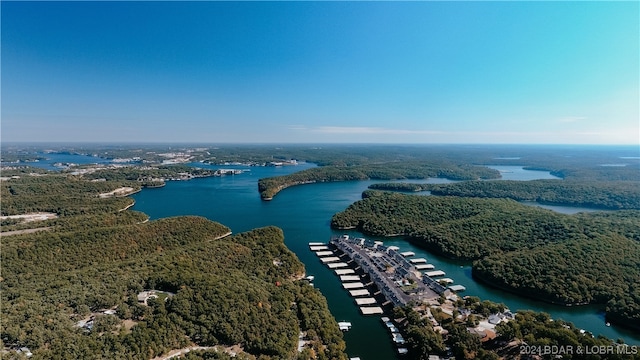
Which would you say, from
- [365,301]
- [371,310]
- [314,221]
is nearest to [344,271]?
[365,301]

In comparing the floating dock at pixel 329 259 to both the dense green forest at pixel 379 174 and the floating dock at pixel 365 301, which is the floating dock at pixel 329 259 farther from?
the dense green forest at pixel 379 174

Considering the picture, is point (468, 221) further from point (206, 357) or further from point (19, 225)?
point (19, 225)

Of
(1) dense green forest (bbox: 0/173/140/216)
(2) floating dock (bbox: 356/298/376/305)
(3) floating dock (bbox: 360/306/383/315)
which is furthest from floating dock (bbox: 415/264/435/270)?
(1) dense green forest (bbox: 0/173/140/216)

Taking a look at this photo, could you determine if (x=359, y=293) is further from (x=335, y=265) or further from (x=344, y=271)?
(x=335, y=265)

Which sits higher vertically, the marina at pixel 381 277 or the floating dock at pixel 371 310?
the marina at pixel 381 277

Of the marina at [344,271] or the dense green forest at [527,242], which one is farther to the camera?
the marina at [344,271]

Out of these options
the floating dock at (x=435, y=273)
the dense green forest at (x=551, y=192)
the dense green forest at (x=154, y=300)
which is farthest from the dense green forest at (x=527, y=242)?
the dense green forest at (x=551, y=192)
